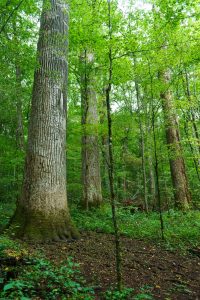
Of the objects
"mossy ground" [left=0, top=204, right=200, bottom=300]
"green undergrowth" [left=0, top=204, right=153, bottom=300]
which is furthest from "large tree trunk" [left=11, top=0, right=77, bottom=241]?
"green undergrowth" [left=0, top=204, right=153, bottom=300]

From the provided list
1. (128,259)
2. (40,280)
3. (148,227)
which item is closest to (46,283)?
(40,280)

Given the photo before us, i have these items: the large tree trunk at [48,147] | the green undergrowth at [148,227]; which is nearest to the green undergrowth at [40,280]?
the large tree trunk at [48,147]

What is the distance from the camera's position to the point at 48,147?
5.29 meters

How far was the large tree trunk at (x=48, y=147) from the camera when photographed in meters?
4.95

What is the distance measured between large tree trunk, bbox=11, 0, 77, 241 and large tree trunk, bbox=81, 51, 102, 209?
87.0 inches

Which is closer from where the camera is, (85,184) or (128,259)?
(128,259)

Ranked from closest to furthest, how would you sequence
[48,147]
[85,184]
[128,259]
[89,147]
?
[128,259], [48,147], [85,184], [89,147]

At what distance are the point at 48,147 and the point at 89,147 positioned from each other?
→ 414 cm

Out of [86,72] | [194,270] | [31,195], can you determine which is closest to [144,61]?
[86,72]

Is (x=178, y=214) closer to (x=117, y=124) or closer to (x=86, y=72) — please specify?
(x=117, y=124)

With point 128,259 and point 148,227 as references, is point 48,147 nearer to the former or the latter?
point 128,259

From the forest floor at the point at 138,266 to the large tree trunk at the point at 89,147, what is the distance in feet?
10.5

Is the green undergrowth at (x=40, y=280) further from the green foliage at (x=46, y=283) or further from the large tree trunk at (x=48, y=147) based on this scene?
the large tree trunk at (x=48, y=147)

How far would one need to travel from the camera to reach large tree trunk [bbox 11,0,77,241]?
4953mm
